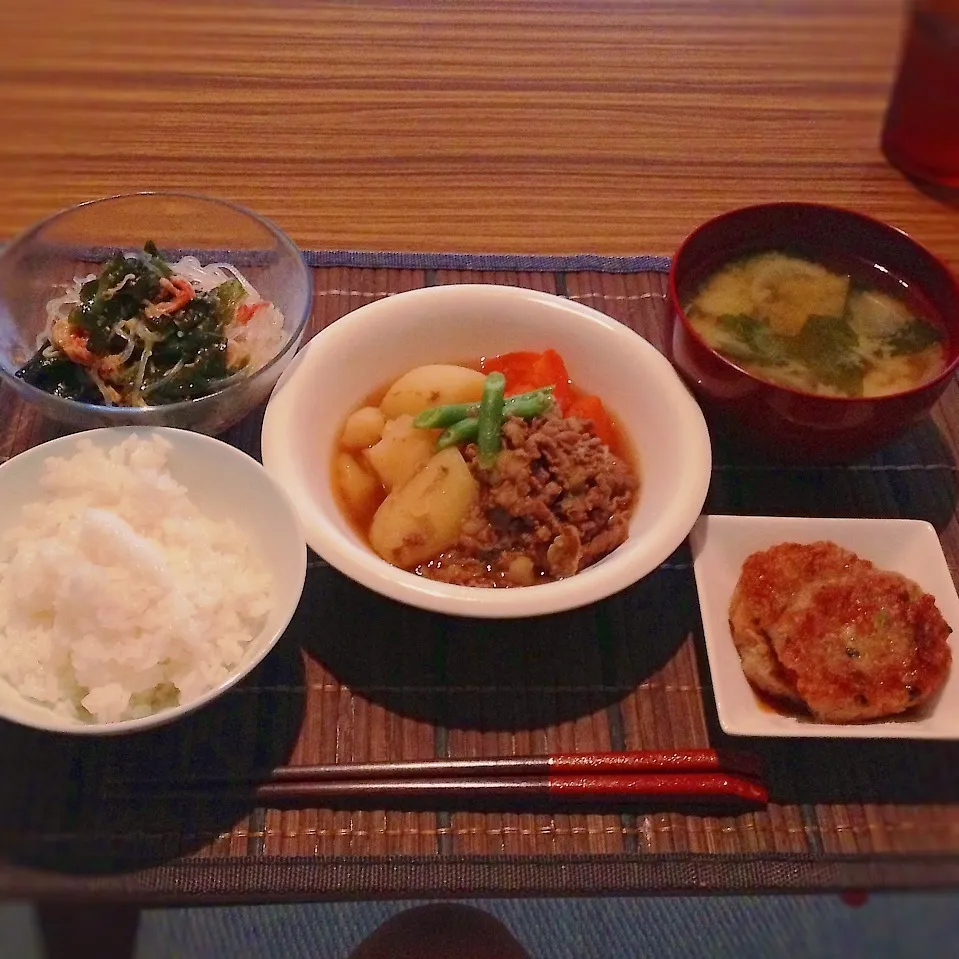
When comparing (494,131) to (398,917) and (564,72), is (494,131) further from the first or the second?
(398,917)

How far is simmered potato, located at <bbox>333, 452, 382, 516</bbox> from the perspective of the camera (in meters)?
1.87

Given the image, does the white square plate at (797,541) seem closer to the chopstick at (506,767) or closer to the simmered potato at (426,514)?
the chopstick at (506,767)

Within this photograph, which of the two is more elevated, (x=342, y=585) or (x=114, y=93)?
(x=114, y=93)

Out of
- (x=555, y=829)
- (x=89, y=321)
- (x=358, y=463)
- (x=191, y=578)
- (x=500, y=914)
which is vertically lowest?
(x=500, y=914)

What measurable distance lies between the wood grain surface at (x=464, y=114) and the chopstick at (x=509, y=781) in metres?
1.51

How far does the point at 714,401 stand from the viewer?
6.12 feet

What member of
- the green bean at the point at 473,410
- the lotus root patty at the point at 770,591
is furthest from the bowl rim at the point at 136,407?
the lotus root patty at the point at 770,591

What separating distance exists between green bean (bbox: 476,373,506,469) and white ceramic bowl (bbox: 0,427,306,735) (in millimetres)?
427

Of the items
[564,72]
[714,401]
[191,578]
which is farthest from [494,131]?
[191,578]

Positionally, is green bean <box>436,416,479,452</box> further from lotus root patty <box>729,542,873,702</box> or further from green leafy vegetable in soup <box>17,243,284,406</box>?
lotus root patty <box>729,542,873,702</box>

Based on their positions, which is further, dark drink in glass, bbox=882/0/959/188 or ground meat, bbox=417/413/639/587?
dark drink in glass, bbox=882/0/959/188

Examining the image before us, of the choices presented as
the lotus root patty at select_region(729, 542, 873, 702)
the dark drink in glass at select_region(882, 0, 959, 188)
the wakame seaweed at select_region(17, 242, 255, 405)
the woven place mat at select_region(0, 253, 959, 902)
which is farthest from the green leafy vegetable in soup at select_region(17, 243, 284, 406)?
the dark drink in glass at select_region(882, 0, 959, 188)

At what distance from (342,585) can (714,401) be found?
897mm

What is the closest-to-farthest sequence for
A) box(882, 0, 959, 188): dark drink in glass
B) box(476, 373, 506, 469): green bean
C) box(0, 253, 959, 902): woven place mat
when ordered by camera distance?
box(0, 253, 959, 902): woven place mat, box(476, 373, 506, 469): green bean, box(882, 0, 959, 188): dark drink in glass
